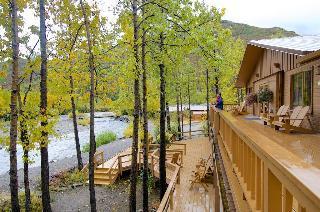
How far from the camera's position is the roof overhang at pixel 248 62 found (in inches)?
644

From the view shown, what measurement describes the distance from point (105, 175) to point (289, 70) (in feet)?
44.6

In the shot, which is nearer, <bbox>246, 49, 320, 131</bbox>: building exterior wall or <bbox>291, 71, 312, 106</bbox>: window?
<bbox>246, 49, 320, 131</bbox>: building exterior wall

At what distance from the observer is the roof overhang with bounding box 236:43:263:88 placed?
16.4 meters

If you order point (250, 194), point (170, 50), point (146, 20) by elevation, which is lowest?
point (250, 194)

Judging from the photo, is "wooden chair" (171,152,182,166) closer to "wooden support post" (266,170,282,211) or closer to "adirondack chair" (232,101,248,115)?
"adirondack chair" (232,101,248,115)

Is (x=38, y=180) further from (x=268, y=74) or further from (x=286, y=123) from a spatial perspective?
(x=286, y=123)

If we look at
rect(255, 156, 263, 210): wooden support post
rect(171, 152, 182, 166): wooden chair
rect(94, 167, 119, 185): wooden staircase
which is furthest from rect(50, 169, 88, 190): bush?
rect(255, 156, 263, 210): wooden support post

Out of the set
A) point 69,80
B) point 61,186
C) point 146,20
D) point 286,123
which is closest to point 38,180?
point 61,186

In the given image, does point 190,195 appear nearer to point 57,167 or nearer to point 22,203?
point 22,203

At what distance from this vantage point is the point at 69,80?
2116cm

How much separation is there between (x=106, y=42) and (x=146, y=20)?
Result: 252 cm

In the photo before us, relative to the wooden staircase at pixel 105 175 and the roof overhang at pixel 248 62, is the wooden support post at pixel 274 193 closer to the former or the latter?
the roof overhang at pixel 248 62

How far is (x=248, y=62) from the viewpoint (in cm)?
1852

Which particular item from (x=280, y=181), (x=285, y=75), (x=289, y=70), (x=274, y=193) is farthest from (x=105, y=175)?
(x=280, y=181)
